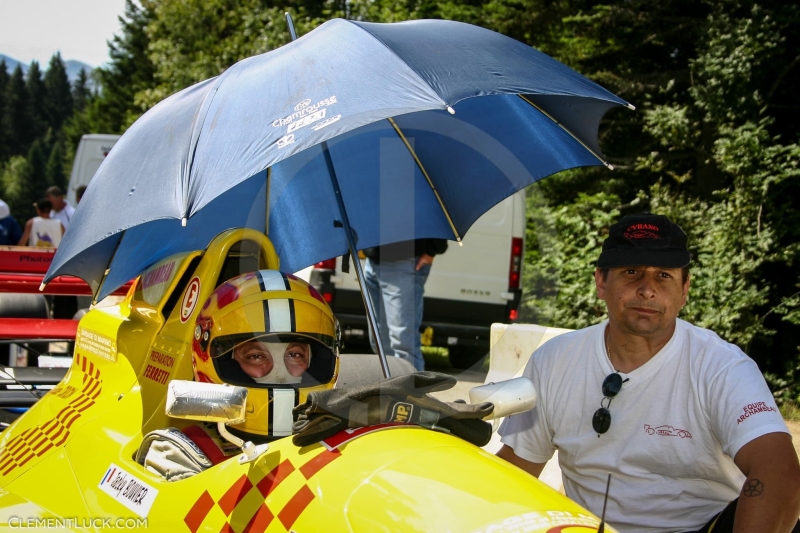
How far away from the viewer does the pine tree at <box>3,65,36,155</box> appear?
323 feet

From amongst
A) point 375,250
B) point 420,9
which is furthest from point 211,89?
point 420,9

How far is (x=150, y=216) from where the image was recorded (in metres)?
3.13

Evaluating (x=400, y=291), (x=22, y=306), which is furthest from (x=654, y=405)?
(x=22, y=306)

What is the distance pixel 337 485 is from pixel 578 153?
2648 mm

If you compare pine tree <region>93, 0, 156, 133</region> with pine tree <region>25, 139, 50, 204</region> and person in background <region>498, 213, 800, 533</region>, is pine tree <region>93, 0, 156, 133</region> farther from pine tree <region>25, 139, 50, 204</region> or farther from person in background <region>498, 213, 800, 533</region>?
person in background <region>498, 213, 800, 533</region>

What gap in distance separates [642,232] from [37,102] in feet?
358

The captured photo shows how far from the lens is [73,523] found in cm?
326

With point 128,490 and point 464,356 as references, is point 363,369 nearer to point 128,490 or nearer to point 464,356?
point 128,490

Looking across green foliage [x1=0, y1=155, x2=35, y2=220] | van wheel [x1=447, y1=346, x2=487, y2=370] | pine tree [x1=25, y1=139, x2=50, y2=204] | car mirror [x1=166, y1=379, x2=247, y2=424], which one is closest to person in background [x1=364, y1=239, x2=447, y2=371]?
van wheel [x1=447, y1=346, x2=487, y2=370]

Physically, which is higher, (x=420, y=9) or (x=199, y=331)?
(x=420, y=9)

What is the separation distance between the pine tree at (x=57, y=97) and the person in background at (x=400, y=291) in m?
103

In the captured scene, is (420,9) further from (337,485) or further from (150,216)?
(337,485)

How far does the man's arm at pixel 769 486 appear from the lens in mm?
2615

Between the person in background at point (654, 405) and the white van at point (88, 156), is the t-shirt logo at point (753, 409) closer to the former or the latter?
the person in background at point (654, 405)
